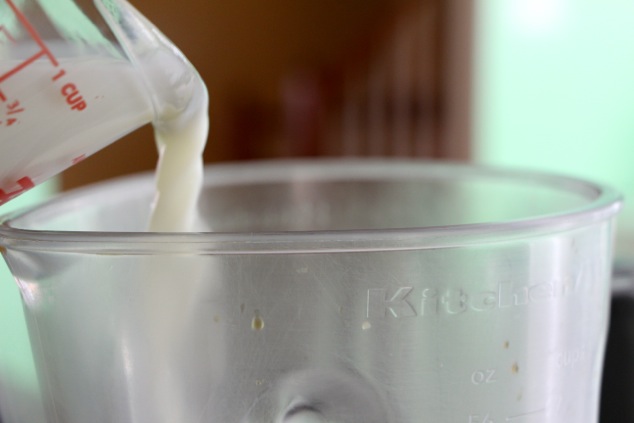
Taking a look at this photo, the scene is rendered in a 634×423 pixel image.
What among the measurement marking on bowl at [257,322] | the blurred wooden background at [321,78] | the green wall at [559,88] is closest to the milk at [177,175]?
the measurement marking on bowl at [257,322]

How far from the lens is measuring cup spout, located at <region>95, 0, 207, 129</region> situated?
41 cm

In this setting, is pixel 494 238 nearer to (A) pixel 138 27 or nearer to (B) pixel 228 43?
(A) pixel 138 27

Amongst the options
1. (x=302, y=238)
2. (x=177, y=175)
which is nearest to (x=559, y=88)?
(x=177, y=175)

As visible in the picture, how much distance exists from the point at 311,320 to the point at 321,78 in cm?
235

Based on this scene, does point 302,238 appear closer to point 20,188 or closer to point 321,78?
point 20,188

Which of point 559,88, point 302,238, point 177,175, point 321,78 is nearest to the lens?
point 302,238

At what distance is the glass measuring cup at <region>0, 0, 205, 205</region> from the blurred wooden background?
6.35 feet

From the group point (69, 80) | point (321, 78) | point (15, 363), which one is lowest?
point (321, 78)

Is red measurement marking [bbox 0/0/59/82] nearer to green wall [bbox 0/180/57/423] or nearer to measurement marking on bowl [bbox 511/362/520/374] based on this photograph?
green wall [bbox 0/180/57/423]

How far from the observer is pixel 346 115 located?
2.63 meters

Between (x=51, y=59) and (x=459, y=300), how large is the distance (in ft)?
0.70

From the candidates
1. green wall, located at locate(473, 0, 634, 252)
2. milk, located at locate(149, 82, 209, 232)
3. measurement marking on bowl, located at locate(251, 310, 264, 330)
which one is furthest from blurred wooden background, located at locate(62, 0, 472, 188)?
measurement marking on bowl, located at locate(251, 310, 264, 330)

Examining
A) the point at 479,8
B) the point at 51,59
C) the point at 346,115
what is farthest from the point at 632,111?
the point at 51,59

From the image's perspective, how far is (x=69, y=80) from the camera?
381mm
